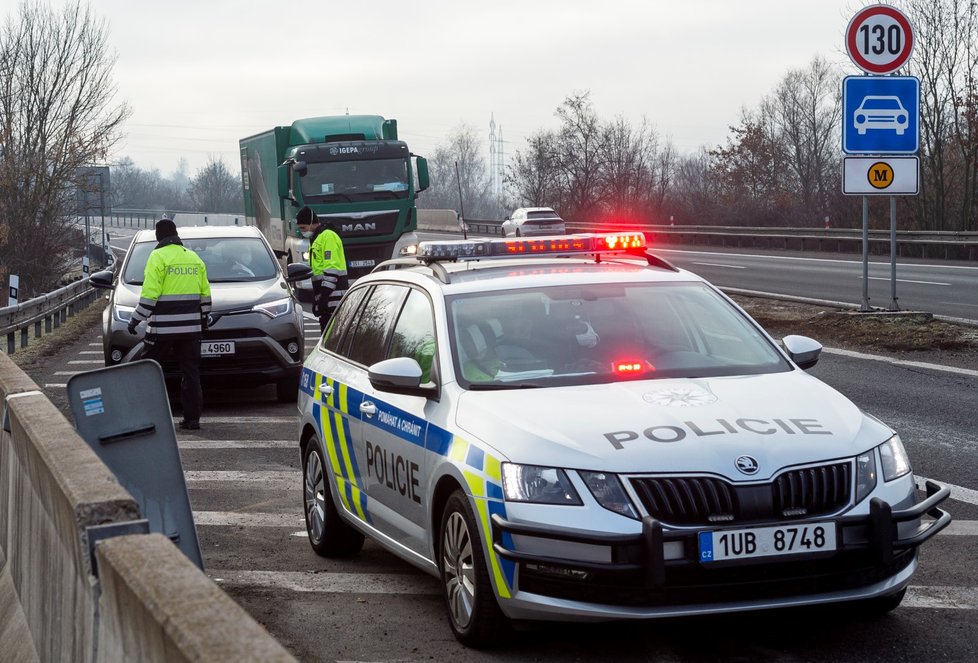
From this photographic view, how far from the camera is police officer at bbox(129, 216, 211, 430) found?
38.3ft

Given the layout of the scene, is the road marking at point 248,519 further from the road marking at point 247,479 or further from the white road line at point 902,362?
the white road line at point 902,362

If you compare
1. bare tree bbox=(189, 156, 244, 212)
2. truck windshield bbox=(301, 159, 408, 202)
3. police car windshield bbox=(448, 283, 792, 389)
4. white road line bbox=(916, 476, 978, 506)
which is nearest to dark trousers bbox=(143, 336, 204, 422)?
police car windshield bbox=(448, 283, 792, 389)

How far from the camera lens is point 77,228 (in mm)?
51344

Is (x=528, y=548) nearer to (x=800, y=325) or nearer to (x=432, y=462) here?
(x=432, y=462)

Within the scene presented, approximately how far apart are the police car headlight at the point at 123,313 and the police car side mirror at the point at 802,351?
848cm

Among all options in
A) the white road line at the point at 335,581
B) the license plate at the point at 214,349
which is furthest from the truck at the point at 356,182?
the white road line at the point at 335,581

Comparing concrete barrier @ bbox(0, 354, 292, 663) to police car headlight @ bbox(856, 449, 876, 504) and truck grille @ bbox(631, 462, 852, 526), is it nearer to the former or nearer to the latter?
truck grille @ bbox(631, 462, 852, 526)

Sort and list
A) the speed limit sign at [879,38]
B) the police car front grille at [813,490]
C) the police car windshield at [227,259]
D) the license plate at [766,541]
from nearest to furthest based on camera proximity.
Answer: the license plate at [766,541] < the police car front grille at [813,490] < the police car windshield at [227,259] < the speed limit sign at [879,38]

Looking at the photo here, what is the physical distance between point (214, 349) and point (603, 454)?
28.9ft

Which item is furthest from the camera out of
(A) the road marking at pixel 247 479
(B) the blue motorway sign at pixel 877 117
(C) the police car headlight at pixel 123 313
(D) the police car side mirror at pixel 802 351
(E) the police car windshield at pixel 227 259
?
(B) the blue motorway sign at pixel 877 117

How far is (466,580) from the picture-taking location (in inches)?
205

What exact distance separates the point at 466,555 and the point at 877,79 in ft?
38.5

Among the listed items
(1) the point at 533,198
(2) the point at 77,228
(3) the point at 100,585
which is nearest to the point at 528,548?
(3) the point at 100,585

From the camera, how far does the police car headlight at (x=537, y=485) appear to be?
4.78 metres
